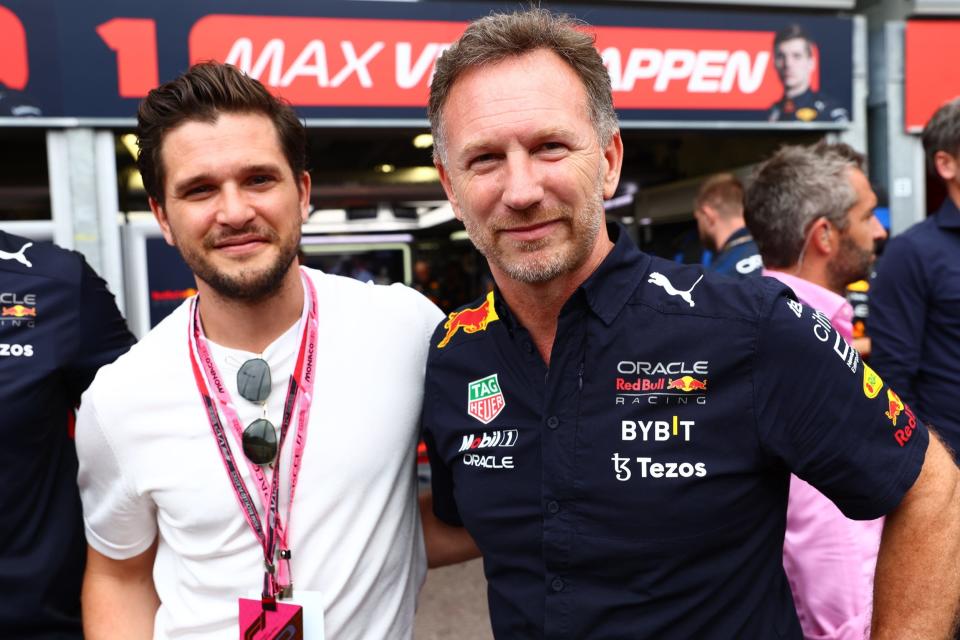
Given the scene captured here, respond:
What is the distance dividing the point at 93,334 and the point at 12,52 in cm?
302

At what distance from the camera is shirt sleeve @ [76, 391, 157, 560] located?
5.34ft


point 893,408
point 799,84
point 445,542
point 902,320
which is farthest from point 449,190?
point 799,84

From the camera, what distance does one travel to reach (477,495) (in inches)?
57.9

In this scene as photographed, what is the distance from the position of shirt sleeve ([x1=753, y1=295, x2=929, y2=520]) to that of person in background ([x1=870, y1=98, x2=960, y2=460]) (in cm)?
148

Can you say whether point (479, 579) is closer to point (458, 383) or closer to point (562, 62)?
point (458, 383)

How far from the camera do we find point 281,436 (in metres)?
1.60

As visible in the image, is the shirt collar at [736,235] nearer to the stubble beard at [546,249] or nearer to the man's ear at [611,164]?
the man's ear at [611,164]

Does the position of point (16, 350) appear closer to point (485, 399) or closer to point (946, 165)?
point (485, 399)

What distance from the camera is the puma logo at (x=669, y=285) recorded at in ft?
4.65

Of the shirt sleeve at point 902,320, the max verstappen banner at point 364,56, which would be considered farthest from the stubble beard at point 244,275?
the max verstappen banner at point 364,56

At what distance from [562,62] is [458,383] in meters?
0.66

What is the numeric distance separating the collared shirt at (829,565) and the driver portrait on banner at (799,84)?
3.94m

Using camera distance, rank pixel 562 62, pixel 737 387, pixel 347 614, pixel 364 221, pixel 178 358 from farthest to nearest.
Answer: pixel 364 221, pixel 178 358, pixel 347 614, pixel 562 62, pixel 737 387

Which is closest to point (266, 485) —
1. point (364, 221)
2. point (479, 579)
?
point (479, 579)
